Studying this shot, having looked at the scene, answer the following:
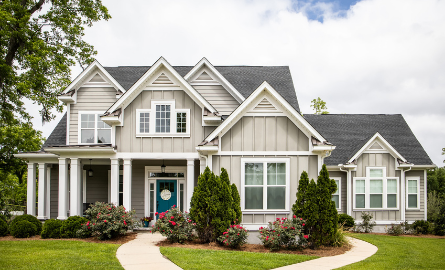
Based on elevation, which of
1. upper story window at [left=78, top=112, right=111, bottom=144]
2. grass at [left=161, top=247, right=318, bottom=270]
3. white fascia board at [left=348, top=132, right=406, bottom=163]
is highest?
upper story window at [left=78, top=112, right=111, bottom=144]

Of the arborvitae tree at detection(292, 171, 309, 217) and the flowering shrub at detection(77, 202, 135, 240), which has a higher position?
the arborvitae tree at detection(292, 171, 309, 217)

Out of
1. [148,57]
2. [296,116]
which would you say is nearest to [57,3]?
[296,116]

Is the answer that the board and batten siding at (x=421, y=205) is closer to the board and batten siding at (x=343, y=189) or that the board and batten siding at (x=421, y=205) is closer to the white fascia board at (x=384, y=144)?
the white fascia board at (x=384, y=144)

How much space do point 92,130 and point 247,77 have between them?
27.3 ft

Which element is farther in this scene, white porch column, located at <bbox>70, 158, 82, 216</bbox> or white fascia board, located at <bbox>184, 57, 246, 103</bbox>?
white fascia board, located at <bbox>184, 57, 246, 103</bbox>

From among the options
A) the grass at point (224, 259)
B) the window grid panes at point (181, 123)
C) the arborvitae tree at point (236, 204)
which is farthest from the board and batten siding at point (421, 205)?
the window grid panes at point (181, 123)

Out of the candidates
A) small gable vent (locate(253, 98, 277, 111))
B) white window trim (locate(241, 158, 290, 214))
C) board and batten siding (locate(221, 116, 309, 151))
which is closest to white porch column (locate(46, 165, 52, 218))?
board and batten siding (locate(221, 116, 309, 151))

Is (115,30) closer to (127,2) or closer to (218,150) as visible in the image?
(127,2)

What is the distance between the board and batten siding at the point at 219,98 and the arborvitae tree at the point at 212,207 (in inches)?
223

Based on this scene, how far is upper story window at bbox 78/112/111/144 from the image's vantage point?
Result: 16672 mm

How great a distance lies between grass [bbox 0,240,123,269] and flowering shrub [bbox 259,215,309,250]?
475 centimetres

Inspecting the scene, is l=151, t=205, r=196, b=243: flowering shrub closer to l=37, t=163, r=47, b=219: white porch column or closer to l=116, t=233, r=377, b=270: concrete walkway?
l=116, t=233, r=377, b=270: concrete walkway

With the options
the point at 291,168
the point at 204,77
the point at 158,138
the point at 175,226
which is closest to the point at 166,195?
the point at 158,138

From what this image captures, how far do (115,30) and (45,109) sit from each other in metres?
6.66
